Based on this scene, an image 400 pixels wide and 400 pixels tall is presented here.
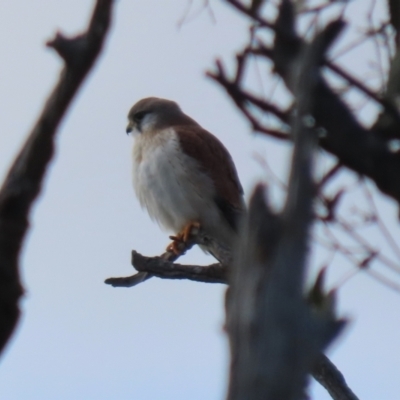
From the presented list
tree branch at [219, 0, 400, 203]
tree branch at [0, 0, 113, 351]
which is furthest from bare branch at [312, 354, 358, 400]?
tree branch at [0, 0, 113, 351]

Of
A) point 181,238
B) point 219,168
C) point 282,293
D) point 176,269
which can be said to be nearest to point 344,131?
point 282,293

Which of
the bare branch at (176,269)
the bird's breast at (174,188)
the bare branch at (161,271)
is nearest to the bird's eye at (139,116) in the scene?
the bird's breast at (174,188)

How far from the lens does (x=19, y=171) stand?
1725mm

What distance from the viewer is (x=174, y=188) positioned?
6902mm

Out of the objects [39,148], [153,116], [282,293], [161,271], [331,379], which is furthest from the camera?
[153,116]

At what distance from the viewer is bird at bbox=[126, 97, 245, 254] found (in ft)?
22.7

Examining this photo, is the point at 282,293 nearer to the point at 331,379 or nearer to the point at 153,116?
the point at 331,379

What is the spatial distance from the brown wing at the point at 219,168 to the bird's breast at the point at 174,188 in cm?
7

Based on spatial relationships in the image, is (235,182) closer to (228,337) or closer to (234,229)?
(234,229)

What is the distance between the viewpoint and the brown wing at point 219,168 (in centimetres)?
704

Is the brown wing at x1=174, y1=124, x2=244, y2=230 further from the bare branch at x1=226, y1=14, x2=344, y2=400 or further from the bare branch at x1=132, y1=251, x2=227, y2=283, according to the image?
the bare branch at x1=226, y1=14, x2=344, y2=400

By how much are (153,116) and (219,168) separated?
1150 millimetres

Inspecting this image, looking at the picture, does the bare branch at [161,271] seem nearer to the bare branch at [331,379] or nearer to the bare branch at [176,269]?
the bare branch at [176,269]

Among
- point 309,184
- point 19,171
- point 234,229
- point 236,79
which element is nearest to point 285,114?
point 236,79
